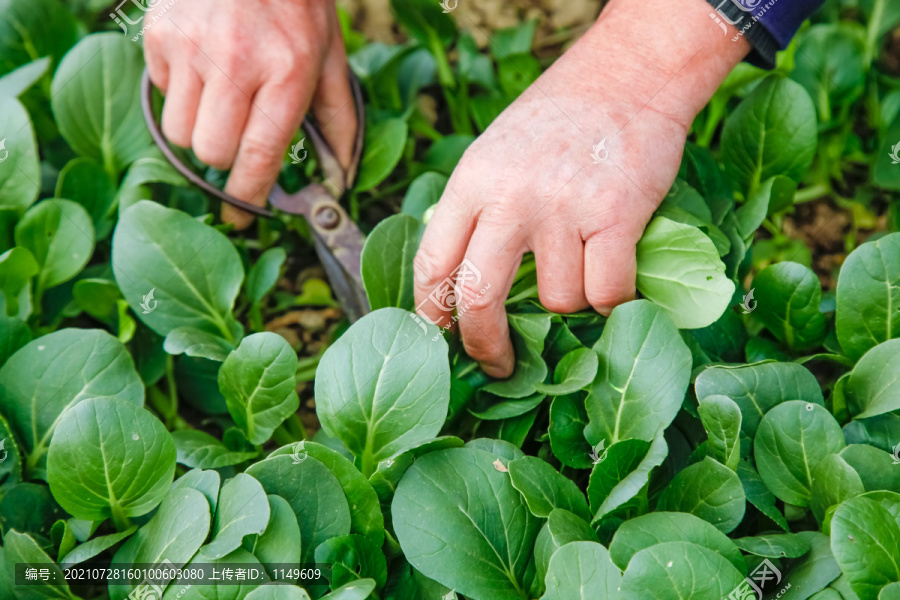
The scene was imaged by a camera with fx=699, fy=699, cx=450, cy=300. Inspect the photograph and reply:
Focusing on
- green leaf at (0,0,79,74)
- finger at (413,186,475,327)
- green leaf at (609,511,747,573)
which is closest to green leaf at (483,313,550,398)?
finger at (413,186,475,327)

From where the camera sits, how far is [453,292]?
2.89 ft

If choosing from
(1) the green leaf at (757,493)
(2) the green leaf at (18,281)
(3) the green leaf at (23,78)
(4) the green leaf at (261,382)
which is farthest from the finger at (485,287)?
(3) the green leaf at (23,78)

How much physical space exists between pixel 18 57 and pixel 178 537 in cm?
103

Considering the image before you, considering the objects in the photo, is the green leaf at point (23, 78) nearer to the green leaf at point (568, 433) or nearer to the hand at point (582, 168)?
the hand at point (582, 168)

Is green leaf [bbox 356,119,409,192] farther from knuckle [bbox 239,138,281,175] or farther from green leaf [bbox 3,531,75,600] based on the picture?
green leaf [bbox 3,531,75,600]

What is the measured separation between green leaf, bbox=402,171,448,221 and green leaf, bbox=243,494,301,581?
488 mm

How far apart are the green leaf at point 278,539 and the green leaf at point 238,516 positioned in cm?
3

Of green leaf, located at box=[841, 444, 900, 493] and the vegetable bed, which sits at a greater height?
the vegetable bed

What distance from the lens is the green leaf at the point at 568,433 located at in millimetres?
893

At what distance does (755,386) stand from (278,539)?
588 mm

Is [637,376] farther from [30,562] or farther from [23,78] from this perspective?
[23,78]

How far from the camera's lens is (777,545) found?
0.76 meters

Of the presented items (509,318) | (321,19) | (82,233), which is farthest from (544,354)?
(82,233)

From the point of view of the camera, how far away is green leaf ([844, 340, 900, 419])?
823mm
